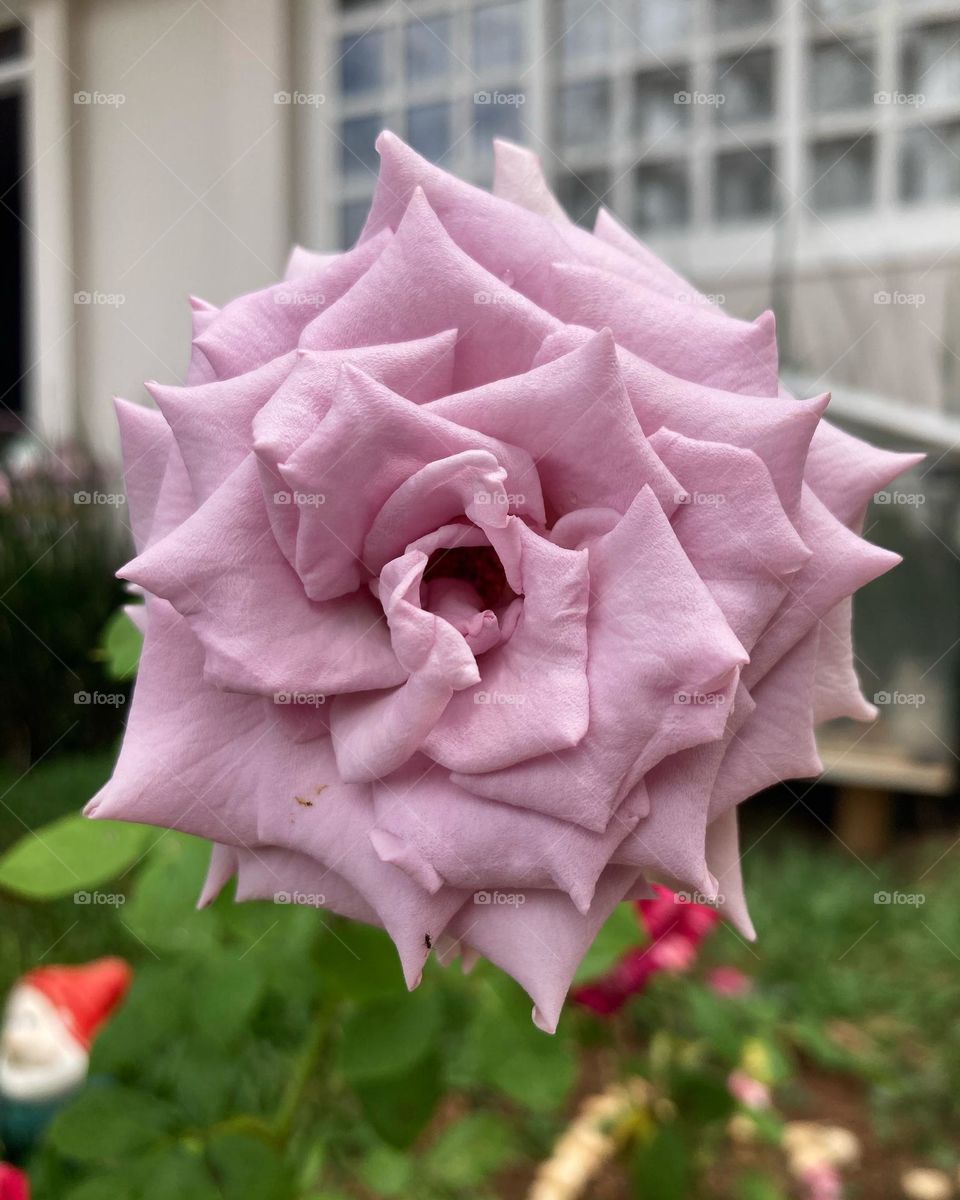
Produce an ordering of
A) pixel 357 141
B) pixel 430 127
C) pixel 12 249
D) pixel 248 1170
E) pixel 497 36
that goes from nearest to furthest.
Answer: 1. pixel 248 1170
2. pixel 497 36
3. pixel 430 127
4. pixel 357 141
5. pixel 12 249

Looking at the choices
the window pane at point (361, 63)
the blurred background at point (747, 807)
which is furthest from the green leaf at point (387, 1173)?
the window pane at point (361, 63)

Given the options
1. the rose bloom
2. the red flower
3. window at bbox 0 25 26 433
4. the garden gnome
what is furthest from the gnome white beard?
window at bbox 0 25 26 433

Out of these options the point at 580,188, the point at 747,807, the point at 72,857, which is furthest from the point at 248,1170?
the point at 580,188

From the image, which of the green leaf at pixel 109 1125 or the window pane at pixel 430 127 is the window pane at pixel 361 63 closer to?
the window pane at pixel 430 127

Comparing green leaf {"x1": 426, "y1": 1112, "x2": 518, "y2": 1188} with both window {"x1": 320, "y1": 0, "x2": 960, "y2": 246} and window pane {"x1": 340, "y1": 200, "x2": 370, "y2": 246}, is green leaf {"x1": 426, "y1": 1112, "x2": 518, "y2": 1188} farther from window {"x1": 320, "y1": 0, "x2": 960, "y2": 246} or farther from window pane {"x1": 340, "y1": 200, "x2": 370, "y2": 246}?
window pane {"x1": 340, "y1": 200, "x2": 370, "y2": 246}

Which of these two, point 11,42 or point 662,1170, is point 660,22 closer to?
point 11,42
